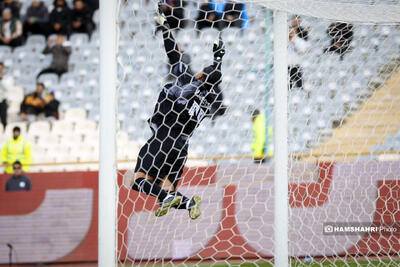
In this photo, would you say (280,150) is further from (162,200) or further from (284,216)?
(162,200)

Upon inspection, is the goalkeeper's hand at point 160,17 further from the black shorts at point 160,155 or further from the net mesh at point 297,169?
the net mesh at point 297,169

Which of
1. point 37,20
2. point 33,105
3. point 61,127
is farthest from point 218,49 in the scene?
point 37,20

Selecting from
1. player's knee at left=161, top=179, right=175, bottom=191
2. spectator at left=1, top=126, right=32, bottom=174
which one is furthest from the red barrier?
player's knee at left=161, top=179, right=175, bottom=191

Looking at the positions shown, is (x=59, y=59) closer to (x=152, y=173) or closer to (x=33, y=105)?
(x=33, y=105)

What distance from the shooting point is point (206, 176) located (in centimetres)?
525

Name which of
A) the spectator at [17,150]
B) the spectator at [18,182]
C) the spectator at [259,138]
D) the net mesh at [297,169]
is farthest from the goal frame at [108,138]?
the spectator at [17,150]

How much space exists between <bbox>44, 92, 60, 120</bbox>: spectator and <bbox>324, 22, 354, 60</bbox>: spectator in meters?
4.88

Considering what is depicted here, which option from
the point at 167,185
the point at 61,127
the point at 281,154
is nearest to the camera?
the point at 281,154

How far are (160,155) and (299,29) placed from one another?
→ 1.09m

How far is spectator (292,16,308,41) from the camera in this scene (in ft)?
11.0

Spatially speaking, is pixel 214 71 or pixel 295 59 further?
pixel 295 59

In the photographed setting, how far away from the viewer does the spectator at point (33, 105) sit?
8.22 metres

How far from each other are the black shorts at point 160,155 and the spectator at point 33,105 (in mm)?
5269

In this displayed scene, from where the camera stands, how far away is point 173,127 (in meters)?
3.29
